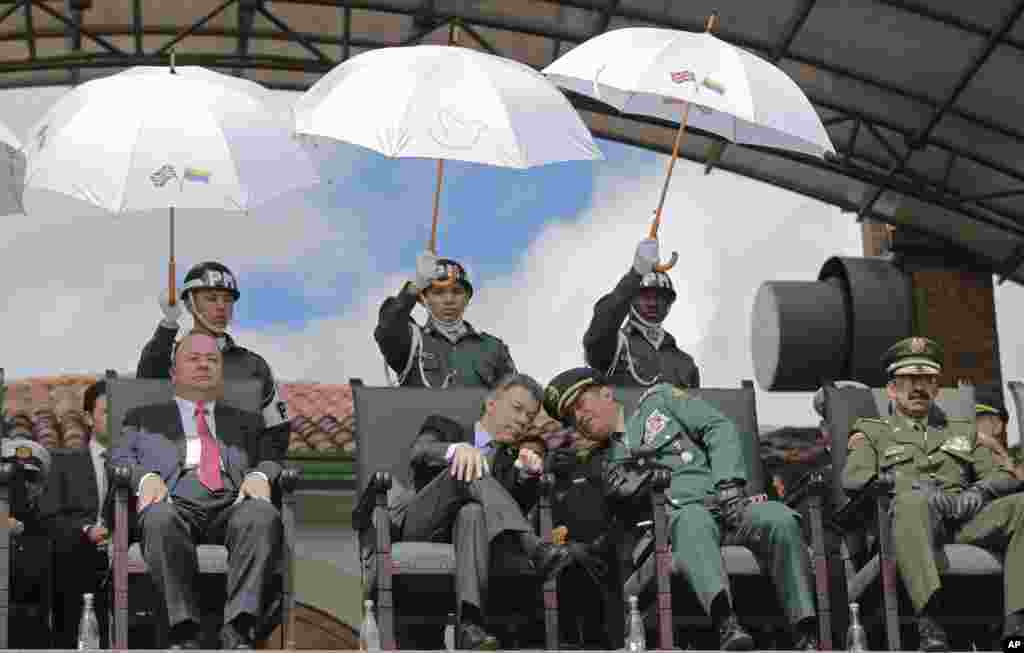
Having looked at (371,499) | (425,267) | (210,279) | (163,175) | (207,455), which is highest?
(163,175)

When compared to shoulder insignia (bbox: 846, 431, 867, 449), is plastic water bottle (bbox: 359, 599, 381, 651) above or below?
below

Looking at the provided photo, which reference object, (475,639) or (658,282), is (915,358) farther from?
(475,639)

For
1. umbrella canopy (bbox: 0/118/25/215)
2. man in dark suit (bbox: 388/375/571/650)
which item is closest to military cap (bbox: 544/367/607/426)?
man in dark suit (bbox: 388/375/571/650)

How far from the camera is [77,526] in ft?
26.6

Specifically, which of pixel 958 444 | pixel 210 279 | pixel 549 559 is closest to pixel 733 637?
pixel 549 559

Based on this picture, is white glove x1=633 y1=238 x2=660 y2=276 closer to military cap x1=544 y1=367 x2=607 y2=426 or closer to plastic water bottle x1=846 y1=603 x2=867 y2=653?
military cap x1=544 y1=367 x2=607 y2=426

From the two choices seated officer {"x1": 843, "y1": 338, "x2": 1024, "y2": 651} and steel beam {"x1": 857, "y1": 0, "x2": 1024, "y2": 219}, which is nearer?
seated officer {"x1": 843, "y1": 338, "x2": 1024, "y2": 651}

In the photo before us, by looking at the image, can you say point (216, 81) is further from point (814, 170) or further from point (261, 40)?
point (814, 170)

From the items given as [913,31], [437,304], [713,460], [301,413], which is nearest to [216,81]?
[437,304]

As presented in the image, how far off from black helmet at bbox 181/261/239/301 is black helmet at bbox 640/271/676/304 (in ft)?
5.40

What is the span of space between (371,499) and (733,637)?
4.15 ft

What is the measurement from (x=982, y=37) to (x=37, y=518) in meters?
6.60

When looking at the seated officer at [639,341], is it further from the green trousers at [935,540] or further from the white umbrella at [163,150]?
the green trousers at [935,540]

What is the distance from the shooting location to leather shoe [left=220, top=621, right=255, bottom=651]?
712 cm
